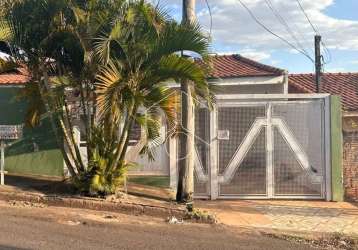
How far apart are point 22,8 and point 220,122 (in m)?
4.80

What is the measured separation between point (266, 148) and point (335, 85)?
1445 centimetres

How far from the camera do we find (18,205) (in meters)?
10.3

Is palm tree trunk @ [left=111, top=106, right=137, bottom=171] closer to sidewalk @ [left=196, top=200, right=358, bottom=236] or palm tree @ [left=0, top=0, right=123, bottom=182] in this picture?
palm tree @ [left=0, top=0, right=123, bottom=182]

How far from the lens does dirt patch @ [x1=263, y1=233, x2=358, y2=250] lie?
8.28 metres

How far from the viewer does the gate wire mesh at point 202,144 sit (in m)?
12.5

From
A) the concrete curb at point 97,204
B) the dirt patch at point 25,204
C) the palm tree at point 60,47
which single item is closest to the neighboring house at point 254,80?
the palm tree at point 60,47

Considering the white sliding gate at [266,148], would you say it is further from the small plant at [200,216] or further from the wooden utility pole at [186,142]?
the small plant at [200,216]

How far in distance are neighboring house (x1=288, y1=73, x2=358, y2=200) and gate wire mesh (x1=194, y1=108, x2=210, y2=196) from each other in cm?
324

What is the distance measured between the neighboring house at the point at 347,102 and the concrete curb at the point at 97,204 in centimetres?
493

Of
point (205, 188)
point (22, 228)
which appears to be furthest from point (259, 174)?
point (22, 228)

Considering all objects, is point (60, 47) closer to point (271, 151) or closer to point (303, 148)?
point (271, 151)

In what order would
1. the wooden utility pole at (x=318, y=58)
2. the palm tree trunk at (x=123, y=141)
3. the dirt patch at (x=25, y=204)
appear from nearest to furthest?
the dirt patch at (x=25, y=204)
the palm tree trunk at (x=123, y=141)
the wooden utility pole at (x=318, y=58)

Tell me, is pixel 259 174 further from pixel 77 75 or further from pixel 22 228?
pixel 22 228

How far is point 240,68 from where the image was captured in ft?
64.7
